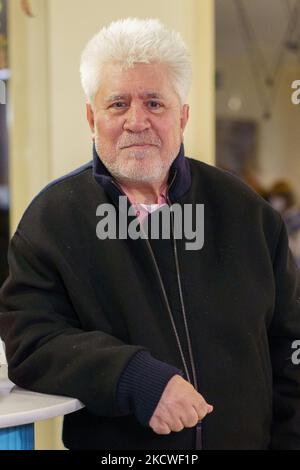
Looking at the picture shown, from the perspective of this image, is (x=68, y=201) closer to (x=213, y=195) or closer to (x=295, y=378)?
(x=213, y=195)

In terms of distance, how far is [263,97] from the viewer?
5.69 meters

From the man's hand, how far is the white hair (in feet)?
1.76

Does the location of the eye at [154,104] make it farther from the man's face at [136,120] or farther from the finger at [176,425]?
the finger at [176,425]

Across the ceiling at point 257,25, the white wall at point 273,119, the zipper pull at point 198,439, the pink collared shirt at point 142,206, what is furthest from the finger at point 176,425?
the white wall at point 273,119

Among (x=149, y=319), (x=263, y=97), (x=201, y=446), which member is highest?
(x=263, y=97)

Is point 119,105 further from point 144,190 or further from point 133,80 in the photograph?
point 144,190

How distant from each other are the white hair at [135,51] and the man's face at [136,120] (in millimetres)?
13

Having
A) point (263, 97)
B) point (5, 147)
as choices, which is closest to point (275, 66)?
point (263, 97)

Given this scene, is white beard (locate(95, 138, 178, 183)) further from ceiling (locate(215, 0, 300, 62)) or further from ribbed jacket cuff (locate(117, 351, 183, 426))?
ceiling (locate(215, 0, 300, 62))

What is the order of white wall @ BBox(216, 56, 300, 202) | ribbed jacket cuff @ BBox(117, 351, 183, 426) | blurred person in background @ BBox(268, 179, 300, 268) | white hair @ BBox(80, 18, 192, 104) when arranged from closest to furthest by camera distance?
ribbed jacket cuff @ BBox(117, 351, 183, 426)
white hair @ BBox(80, 18, 192, 104)
blurred person in background @ BBox(268, 179, 300, 268)
white wall @ BBox(216, 56, 300, 202)

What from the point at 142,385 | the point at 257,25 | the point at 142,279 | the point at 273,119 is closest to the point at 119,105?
the point at 142,279

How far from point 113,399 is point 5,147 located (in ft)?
4.62

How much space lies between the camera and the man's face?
136 cm

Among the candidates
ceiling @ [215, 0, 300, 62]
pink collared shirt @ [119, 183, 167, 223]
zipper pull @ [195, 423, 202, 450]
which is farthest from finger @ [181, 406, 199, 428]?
ceiling @ [215, 0, 300, 62]
